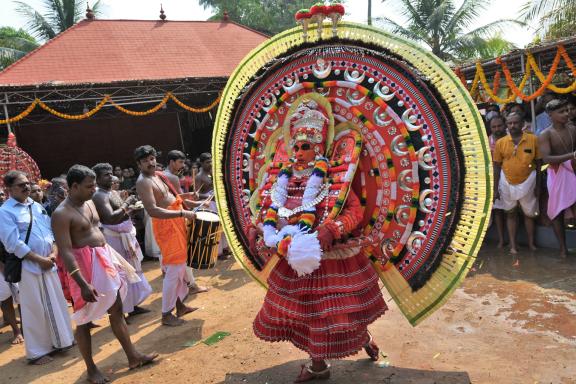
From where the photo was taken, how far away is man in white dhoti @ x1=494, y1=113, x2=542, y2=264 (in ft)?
19.5

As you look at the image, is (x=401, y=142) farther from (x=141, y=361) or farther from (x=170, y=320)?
(x=170, y=320)

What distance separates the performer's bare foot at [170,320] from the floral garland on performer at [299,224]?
2.35m

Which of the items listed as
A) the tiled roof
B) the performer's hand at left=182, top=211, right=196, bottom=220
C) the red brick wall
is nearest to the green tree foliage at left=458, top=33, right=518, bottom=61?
the tiled roof

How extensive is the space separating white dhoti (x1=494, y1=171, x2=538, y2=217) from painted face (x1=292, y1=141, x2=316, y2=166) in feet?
13.1

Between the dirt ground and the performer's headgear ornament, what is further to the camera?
the dirt ground

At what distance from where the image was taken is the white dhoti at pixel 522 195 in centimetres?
604

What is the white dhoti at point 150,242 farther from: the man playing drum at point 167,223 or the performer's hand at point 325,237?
the performer's hand at point 325,237

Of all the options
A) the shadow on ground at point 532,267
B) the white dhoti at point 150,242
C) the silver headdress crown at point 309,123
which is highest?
the silver headdress crown at point 309,123

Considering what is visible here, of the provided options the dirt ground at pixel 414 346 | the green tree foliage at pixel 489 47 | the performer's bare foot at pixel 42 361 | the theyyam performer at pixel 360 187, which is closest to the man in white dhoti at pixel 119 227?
the dirt ground at pixel 414 346

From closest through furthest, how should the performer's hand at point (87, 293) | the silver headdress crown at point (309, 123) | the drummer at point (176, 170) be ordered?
the silver headdress crown at point (309, 123), the performer's hand at point (87, 293), the drummer at point (176, 170)

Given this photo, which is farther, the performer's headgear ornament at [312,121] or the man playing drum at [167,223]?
the man playing drum at [167,223]

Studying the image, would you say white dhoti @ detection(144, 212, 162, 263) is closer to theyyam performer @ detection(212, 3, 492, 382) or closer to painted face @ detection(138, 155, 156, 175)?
painted face @ detection(138, 155, 156, 175)

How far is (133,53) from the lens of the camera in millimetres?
15117

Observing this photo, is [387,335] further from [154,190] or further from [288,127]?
[154,190]
